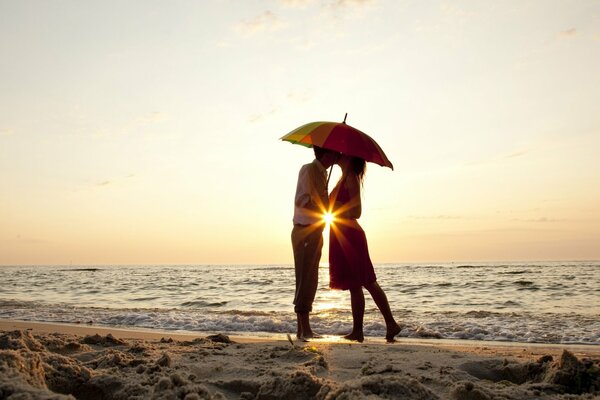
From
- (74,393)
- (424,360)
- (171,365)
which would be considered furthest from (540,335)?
(74,393)

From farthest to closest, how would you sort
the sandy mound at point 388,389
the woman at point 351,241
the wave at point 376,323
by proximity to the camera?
the wave at point 376,323
the woman at point 351,241
the sandy mound at point 388,389

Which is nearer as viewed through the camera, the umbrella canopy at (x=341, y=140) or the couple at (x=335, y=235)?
the umbrella canopy at (x=341, y=140)

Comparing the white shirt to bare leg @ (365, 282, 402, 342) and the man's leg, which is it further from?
bare leg @ (365, 282, 402, 342)

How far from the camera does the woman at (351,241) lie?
5.32 m

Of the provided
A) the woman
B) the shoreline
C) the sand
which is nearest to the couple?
the woman

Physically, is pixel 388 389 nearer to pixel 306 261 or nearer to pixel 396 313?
pixel 306 261

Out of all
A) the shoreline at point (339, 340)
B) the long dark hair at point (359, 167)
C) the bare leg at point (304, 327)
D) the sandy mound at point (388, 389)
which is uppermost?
the long dark hair at point (359, 167)

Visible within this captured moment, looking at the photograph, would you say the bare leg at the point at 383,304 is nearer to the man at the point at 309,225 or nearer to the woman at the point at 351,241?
the woman at the point at 351,241

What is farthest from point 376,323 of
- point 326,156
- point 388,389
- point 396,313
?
point 388,389

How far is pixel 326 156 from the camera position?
5.38 meters

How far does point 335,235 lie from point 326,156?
866 mm

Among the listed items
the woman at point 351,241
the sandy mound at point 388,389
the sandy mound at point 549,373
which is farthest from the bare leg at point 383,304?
the sandy mound at point 388,389

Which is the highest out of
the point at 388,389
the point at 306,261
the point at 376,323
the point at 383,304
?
the point at 306,261

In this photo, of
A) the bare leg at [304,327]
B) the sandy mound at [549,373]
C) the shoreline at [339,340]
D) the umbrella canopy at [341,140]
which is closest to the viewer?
the sandy mound at [549,373]
